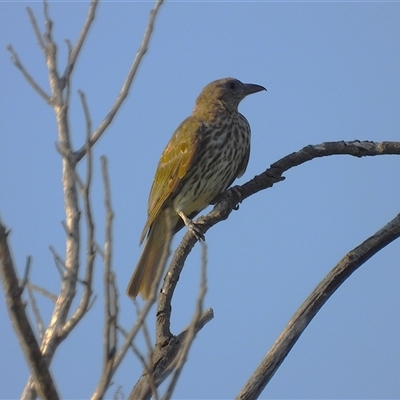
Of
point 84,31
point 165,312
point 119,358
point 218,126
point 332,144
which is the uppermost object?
point 218,126

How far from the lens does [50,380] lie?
271cm

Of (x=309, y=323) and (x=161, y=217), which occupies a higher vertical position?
(x=161, y=217)

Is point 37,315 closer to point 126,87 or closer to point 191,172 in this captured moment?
point 126,87

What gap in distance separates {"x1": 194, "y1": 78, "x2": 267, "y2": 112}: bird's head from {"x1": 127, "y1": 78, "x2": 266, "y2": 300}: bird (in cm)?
25

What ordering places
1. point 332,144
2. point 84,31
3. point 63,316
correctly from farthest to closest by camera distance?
1. point 332,144
2. point 84,31
3. point 63,316

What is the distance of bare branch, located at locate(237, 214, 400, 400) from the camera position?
3.37 m

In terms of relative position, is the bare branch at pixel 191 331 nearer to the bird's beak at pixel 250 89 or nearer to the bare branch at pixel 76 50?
the bare branch at pixel 76 50

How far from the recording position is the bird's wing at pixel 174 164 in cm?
609

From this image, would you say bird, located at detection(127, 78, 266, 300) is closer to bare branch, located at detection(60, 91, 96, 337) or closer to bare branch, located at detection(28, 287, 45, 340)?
bare branch, located at detection(28, 287, 45, 340)

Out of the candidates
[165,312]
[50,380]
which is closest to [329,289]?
[165,312]

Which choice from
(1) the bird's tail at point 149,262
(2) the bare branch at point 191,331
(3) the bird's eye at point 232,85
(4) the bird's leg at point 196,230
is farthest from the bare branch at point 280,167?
(3) the bird's eye at point 232,85

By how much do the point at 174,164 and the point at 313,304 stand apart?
111 inches

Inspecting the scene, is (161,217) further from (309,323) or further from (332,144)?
(309,323)

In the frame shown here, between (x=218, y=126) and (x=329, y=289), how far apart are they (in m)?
2.89
